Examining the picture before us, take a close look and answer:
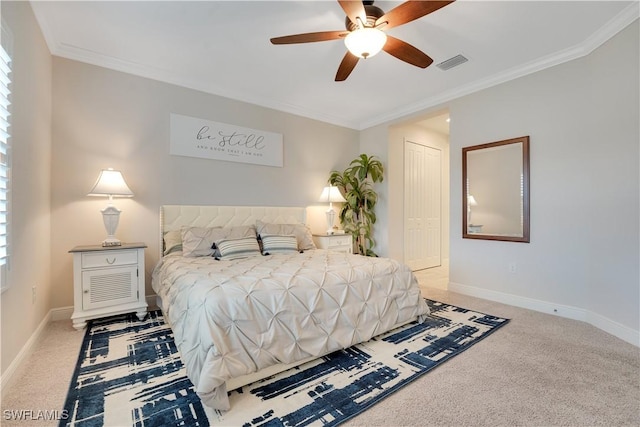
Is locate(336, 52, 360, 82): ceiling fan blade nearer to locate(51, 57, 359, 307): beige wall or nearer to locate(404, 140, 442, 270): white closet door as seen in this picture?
locate(51, 57, 359, 307): beige wall

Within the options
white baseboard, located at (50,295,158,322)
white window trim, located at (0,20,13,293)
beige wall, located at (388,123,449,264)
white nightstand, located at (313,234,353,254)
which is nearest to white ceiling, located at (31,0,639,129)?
white window trim, located at (0,20,13,293)

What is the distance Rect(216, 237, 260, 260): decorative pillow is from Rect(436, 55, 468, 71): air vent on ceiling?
294cm

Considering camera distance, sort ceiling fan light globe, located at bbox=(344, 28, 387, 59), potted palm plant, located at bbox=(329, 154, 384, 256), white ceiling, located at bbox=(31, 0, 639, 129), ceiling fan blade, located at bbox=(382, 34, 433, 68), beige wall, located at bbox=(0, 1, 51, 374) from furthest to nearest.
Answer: potted palm plant, located at bbox=(329, 154, 384, 256) → white ceiling, located at bbox=(31, 0, 639, 129) → ceiling fan blade, located at bbox=(382, 34, 433, 68) → ceiling fan light globe, located at bbox=(344, 28, 387, 59) → beige wall, located at bbox=(0, 1, 51, 374)

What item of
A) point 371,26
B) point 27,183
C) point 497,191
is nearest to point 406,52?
point 371,26

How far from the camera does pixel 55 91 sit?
291 cm

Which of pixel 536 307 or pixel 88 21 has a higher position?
pixel 88 21

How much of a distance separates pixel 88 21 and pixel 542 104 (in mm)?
4582

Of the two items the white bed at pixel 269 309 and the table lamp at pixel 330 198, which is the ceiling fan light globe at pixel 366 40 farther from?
the table lamp at pixel 330 198

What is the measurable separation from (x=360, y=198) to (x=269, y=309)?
335 cm

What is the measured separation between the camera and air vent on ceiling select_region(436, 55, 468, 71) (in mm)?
3139

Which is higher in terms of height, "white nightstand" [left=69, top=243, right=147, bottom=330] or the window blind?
the window blind

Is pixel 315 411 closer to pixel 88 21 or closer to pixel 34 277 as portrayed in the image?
pixel 34 277

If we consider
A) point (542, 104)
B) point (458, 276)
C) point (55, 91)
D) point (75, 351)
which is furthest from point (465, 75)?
point (75, 351)

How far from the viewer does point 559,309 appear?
3.09 m
